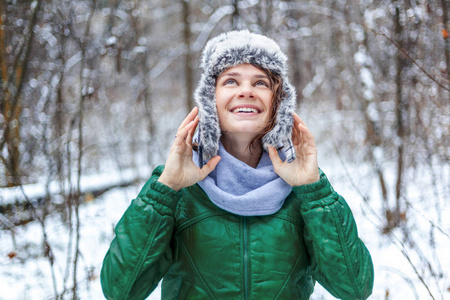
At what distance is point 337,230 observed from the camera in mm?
1343

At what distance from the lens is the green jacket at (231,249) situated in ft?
4.29

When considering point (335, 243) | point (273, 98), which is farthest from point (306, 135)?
point (335, 243)

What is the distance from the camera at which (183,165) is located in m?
1.41

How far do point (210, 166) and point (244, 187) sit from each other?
19 cm

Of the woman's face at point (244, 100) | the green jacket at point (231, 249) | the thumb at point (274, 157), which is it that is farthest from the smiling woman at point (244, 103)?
the green jacket at point (231, 249)

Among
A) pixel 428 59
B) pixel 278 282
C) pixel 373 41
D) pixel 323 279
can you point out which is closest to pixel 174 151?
pixel 278 282

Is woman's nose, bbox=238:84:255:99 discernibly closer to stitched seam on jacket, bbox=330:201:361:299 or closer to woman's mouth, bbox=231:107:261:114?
woman's mouth, bbox=231:107:261:114

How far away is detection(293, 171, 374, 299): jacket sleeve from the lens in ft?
4.33

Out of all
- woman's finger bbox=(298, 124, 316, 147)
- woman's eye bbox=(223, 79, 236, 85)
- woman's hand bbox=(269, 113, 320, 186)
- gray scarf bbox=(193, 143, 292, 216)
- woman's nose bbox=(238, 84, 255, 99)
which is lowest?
gray scarf bbox=(193, 143, 292, 216)

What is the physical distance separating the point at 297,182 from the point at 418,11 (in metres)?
2.85

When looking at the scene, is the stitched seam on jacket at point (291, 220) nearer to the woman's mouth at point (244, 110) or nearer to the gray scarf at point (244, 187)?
the gray scarf at point (244, 187)

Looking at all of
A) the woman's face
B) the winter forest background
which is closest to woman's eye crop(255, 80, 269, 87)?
the woman's face

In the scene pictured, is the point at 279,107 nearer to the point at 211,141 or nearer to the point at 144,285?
the point at 211,141

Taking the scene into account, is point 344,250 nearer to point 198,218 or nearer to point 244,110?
point 198,218
